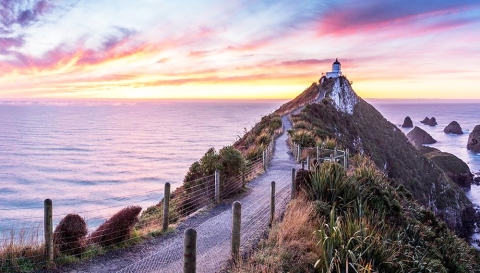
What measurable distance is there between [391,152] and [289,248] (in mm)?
47495

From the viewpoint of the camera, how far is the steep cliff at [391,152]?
130 ft

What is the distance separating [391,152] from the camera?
50.6 m

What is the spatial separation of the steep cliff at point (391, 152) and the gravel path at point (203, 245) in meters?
22.8

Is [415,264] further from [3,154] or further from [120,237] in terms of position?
[3,154]

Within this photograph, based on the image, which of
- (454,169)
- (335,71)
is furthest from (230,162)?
(335,71)

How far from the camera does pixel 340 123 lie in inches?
1859

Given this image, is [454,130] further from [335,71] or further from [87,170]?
[87,170]

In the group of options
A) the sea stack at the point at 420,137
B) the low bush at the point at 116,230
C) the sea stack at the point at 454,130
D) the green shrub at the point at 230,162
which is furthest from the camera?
the sea stack at the point at 454,130

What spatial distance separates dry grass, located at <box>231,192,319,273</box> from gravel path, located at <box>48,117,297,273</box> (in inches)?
24.3

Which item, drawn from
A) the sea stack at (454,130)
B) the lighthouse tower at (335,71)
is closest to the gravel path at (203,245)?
the lighthouse tower at (335,71)

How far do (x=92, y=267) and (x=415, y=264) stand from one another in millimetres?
6463

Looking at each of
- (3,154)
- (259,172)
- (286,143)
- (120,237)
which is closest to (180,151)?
(3,154)

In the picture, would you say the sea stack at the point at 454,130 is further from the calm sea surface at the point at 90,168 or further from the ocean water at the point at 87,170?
the ocean water at the point at 87,170

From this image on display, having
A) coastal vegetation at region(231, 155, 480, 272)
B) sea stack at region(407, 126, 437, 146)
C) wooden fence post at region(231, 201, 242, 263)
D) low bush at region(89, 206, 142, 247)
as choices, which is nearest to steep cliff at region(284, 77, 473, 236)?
coastal vegetation at region(231, 155, 480, 272)
